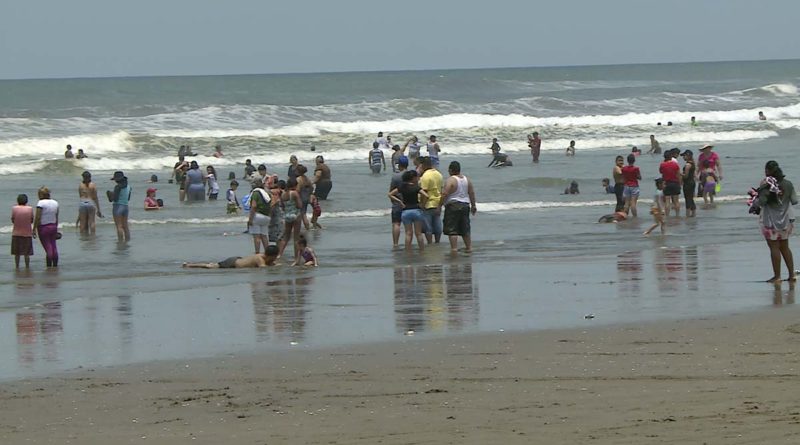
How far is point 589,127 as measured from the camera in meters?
59.2

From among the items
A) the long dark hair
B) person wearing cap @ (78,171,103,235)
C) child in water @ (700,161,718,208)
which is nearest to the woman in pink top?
person wearing cap @ (78,171,103,235)

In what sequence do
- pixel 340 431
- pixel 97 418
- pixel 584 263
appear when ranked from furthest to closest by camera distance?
pixel 584 263 < pixel 97 418 < pixel 340 431

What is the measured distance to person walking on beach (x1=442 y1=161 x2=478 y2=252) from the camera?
1741 centimetres

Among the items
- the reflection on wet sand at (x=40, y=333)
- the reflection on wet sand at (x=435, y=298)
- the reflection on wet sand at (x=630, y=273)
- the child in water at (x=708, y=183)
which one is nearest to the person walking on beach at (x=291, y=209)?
the reflection on wet sand at (x=435, y=298)

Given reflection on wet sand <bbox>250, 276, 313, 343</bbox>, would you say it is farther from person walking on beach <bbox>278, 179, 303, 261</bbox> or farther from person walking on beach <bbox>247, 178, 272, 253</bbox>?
person walking on beach <bbox>247, 178, 272, 253</bbox>

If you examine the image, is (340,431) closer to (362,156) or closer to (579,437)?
(579,437)

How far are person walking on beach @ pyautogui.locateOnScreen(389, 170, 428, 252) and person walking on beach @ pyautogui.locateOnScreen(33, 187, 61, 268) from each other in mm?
4890

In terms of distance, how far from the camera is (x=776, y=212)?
13156mm

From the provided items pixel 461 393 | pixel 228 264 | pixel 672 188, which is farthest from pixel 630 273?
pixel 672 188

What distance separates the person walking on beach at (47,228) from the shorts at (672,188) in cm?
1069

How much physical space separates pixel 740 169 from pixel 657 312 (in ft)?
84.0

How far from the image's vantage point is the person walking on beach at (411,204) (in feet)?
59.4

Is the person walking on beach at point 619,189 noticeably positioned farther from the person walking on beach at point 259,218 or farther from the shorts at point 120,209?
the shorts at point 120,209

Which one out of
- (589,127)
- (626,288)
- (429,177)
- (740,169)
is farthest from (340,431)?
(589,127)
